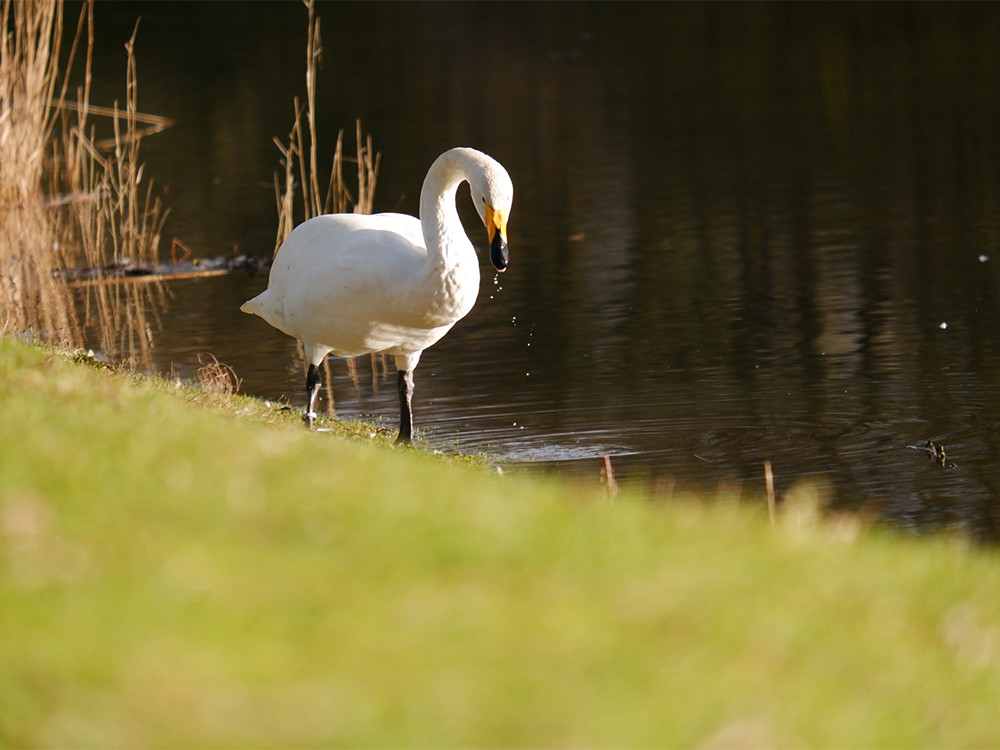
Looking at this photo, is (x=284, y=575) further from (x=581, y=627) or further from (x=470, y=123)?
(x=470, y=123)

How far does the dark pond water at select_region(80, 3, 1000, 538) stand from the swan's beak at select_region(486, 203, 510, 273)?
58.7 inches

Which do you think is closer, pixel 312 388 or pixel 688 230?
pixel 312 388

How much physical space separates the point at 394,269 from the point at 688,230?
10823 millimetres

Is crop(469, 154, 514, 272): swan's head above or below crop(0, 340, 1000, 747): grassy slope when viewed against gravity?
above

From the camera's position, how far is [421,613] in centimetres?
380

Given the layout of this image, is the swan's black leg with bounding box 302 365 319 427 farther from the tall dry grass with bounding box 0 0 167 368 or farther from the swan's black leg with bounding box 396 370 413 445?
the tall dry grass with bounding box 0 0 167 368

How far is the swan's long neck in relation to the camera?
9.13 meters

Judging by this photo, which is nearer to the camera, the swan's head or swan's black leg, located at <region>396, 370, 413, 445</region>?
the swan's head

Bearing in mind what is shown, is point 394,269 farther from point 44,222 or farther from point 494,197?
point 44,222

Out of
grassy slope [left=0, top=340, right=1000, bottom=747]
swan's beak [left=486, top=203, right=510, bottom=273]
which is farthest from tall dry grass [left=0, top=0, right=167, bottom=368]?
grassy slope [left=0, top=340, right=1000, bottom=747]

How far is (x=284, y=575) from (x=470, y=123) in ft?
89.9

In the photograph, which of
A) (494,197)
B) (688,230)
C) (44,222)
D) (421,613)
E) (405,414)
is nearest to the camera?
(421,613)

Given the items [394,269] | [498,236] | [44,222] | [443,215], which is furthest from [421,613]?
[44,222]

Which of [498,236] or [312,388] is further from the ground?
[498,236]
